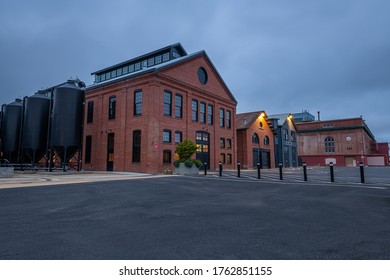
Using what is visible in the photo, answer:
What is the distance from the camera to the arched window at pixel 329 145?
6167 centimetres

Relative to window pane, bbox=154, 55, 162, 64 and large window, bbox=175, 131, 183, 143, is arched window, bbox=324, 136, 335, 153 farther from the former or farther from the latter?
large window, bbox=175, 131, 183, 143

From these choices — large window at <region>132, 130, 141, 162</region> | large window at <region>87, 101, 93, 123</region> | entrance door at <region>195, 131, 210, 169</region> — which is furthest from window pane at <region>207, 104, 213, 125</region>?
large window at <region>87, 101, 93, 123</region>

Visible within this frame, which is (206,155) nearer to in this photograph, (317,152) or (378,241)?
(378,241)

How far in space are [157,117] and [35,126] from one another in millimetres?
12481

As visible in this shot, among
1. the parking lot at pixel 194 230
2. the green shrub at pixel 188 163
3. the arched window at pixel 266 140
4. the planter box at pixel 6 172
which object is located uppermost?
the arched window at pixel 266 140

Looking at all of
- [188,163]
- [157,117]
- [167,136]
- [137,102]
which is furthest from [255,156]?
[137,102]

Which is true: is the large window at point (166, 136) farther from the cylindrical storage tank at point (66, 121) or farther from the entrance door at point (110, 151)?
the cylindrical storage tank at point (66, 121)

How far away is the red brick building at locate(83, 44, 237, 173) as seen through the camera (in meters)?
21.6

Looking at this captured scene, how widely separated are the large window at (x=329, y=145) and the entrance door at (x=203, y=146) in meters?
47.2

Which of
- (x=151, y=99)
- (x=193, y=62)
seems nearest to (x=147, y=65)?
(x=193, y=62)

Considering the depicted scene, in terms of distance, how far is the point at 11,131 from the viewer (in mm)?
26922

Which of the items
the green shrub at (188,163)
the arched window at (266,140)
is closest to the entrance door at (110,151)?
the green shrub at (188,163)

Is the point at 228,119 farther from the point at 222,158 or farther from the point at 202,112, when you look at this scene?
the point at 202,112

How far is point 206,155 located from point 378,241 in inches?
943
